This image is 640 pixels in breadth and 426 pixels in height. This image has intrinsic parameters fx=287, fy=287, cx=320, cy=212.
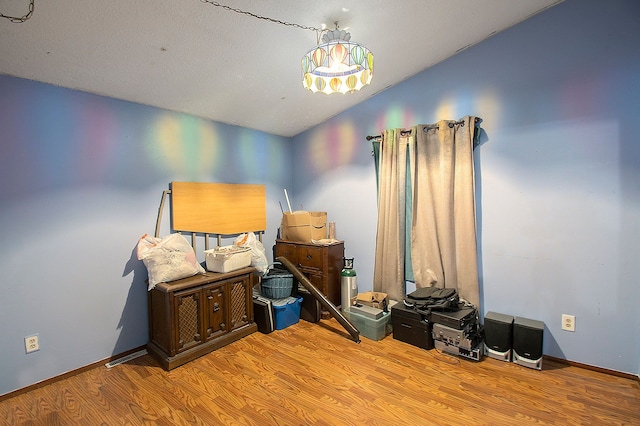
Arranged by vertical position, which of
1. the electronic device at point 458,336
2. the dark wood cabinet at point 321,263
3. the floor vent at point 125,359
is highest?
the dark wood cabinet at point 321,263

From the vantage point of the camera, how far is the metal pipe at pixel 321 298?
2594 mm

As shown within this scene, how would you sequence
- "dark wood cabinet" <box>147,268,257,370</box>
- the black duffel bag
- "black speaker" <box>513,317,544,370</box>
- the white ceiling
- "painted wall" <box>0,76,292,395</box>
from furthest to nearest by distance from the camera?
the black duffel bag → "dark wood cabinet" <box>147,268,257,370</box> → "black speaker" <box>513,317,544,370</box> → "painted wall" <box>0,76,292,395</box> → the white ceiling

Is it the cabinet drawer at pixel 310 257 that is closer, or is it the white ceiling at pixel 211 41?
the white ceiling at pixel 211 41

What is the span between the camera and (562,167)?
7.06 feet

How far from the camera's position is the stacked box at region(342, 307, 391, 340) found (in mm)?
2592

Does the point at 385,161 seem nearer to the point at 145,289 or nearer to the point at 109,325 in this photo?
the point at 145,289

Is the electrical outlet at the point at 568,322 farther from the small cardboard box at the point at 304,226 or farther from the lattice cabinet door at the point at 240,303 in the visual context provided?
the lattice cabinet door at the point at 240,303

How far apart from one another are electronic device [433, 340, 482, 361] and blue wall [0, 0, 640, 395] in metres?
0.44

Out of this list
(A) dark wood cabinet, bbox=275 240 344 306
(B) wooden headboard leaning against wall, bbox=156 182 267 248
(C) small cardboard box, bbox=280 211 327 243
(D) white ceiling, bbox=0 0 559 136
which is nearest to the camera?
(D) white ceiling, bbox=0 0 559 136

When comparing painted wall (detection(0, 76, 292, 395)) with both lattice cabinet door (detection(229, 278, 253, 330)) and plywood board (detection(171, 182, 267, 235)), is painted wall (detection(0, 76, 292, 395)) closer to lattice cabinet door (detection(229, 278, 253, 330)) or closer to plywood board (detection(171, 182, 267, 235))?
plywood board (detection(171, 182, 267, 235))

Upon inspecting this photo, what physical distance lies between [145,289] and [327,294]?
67.1 inches

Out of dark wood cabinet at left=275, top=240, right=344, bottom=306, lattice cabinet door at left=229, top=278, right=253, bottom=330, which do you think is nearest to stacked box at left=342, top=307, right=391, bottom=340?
dark wood cabinet at left=275, top=240, right=344, bottom=306

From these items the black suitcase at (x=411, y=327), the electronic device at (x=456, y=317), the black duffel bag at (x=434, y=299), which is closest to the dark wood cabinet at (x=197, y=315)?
the black suitcase at (x=411, y=327)

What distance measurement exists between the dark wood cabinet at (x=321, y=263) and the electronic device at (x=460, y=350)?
113 centimetres
